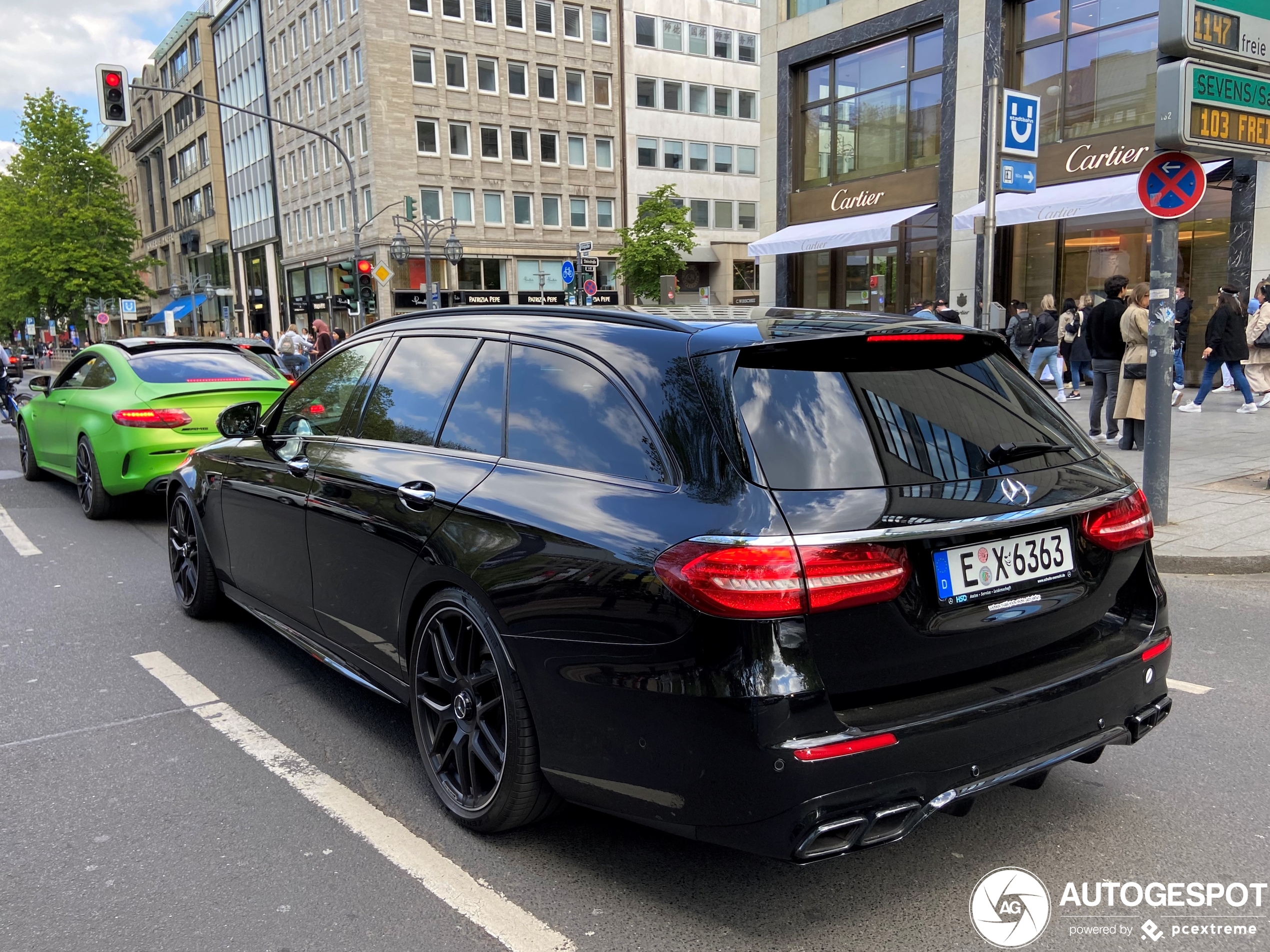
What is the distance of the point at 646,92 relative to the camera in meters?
56.4

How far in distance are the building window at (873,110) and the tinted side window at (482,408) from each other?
21369mm

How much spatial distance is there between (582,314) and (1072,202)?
18353 millimetres

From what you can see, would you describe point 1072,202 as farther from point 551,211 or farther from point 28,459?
point 551,211

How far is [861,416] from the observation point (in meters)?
2.70

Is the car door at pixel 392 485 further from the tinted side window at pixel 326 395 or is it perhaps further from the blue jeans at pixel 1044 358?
the blue jeans at pixel 1044 358

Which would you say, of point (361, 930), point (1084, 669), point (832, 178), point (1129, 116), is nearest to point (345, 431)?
point (361, 930)

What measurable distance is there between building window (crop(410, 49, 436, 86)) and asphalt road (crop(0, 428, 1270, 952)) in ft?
167

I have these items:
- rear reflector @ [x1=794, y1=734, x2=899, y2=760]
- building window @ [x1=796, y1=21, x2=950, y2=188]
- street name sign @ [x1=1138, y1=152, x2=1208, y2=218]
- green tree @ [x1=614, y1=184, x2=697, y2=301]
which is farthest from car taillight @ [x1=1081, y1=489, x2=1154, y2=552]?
green tree @ [x1=614, y1=184, x2=697, y2=301]

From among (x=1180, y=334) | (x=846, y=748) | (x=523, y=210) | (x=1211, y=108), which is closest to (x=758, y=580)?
(x=846, y=748)

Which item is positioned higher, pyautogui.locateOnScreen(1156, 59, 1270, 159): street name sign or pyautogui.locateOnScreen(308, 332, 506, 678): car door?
pyautogui.locateOnScreen(1156, 59, 1270, 159): street name sign

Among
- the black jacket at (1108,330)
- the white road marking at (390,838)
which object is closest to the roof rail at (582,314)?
the white road marking at (390,838)

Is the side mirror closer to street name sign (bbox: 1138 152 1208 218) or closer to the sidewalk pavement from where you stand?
the sidewalk pavement

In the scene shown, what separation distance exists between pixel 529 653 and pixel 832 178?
2448 centimetres

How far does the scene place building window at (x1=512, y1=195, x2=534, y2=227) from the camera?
53531 mm
